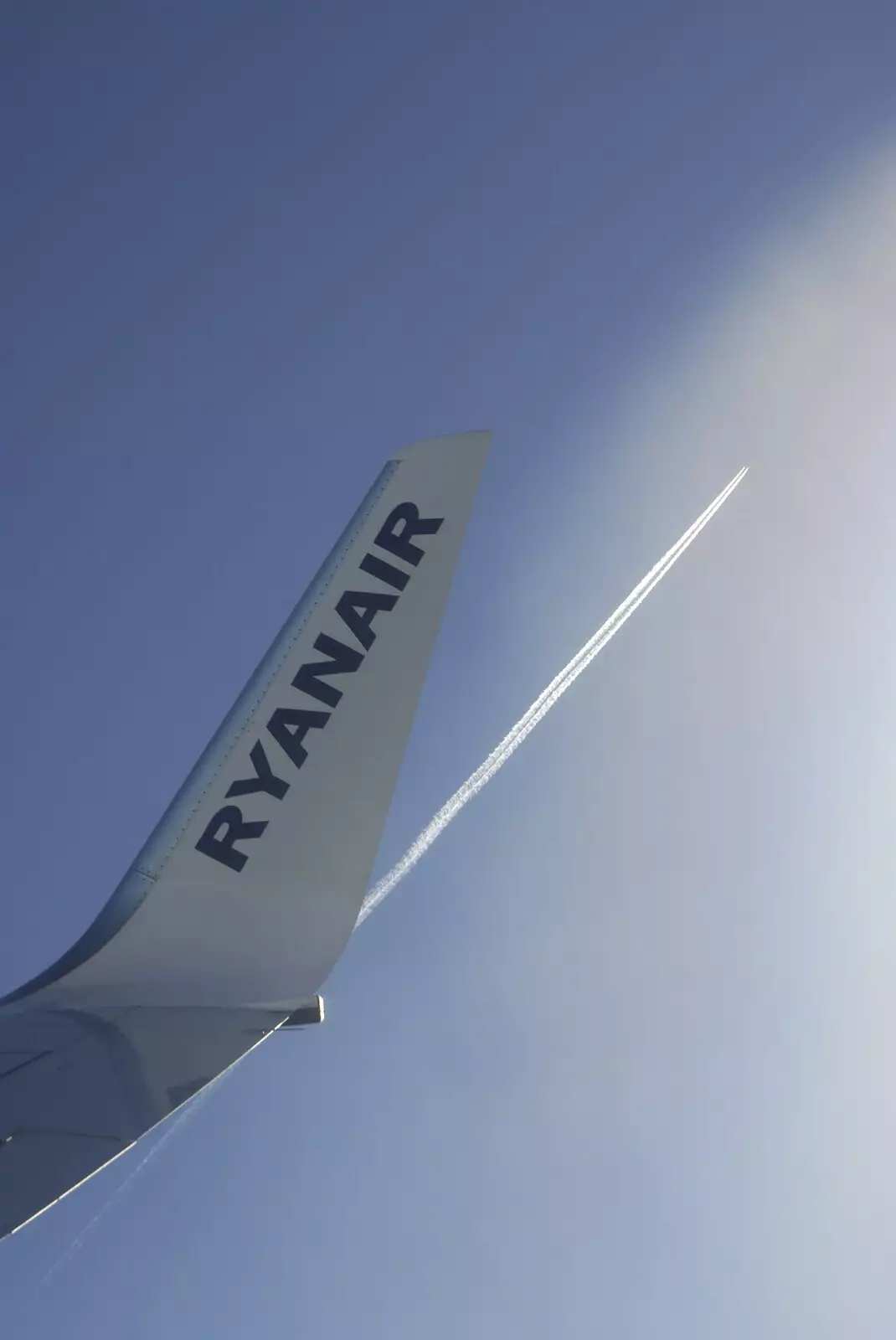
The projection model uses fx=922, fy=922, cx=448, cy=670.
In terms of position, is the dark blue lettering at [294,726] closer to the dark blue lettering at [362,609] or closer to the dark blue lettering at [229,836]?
the dark blue lettering at [229,836]

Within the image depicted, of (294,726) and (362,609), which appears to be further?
(362,609)

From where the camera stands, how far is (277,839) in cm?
581

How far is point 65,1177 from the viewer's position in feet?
11.5

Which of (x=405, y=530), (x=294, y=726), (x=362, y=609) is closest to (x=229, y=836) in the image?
(x=294, y=726)

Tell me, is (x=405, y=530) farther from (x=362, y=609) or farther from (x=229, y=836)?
(x=229, y=836)

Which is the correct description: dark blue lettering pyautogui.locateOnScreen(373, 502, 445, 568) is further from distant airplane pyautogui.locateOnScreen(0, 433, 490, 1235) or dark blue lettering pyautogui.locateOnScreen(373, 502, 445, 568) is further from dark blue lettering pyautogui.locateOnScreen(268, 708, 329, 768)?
dark blue lettering pyautogui.locateOnScreen(268, 708, 329, 768)

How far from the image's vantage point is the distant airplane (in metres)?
5.26

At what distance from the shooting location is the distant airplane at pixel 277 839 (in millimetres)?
5258

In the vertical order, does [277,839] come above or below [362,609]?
below

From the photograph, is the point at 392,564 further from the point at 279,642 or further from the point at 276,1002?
the point at 276,1002

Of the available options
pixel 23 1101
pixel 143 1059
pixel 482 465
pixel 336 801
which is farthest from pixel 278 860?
pixel 482 465

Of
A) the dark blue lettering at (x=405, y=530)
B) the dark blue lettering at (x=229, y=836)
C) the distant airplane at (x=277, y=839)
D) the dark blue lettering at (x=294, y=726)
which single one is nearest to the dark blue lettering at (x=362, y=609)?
the distant airplane at (x=277, y=839)

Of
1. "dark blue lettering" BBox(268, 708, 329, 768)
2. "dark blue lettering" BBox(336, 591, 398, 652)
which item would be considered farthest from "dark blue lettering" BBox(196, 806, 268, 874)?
"dark blue lettering" BBox(336, 591, 398, 652)

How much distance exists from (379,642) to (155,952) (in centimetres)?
244
